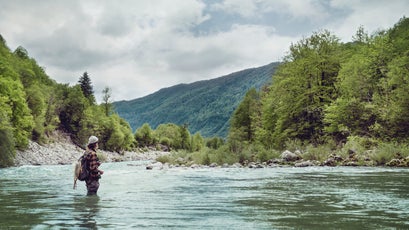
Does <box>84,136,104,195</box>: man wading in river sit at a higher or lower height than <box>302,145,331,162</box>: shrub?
higher

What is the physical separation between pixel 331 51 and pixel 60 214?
39.1m

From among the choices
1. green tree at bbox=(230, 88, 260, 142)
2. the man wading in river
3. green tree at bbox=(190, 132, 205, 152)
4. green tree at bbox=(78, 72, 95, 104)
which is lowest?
the man wading in river

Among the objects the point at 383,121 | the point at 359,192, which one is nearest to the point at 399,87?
the point at 383,121

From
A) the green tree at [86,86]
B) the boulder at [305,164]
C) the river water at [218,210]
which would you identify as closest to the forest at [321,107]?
the boulder at [305,164]

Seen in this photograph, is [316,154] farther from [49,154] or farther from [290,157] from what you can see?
[49,154]

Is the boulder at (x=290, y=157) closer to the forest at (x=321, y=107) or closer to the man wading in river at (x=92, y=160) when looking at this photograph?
the forest at (x=321, y=107)

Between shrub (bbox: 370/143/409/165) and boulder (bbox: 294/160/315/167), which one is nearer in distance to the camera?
shrub (bbox: 370/143/409/165)

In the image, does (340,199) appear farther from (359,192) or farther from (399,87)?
(399,87)

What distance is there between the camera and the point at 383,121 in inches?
1276

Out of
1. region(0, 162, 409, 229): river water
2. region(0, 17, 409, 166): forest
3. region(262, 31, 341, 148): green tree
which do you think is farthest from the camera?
region(262, 31, 341, 148): green tree

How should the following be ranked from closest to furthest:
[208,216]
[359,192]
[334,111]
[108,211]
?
[208,216] < [108,211] < [359,192] < [334,111]

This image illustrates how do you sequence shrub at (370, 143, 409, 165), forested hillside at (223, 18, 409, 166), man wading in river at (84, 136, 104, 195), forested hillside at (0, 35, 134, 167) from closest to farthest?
man wading in river at (84, 136, 104, 195), shrub at (370, 143, 409, 165), forested hillside at (223, 18, 409, 166), forested hillside at (0, 35, 134, 167)

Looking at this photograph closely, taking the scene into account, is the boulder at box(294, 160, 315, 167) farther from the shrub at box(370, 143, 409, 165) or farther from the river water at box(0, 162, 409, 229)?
the river water at box(0, 162, 409, 229)

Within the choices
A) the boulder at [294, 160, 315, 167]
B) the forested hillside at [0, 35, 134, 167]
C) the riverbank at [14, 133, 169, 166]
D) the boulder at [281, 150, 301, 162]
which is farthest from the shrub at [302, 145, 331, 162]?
the riverbank at [14, 133, 169, 166]
